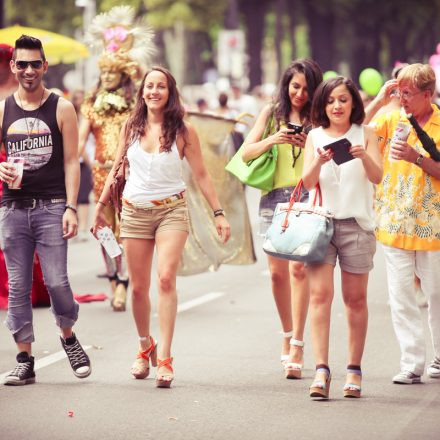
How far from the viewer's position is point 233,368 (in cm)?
837

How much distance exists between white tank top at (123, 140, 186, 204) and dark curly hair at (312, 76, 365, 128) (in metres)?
0.98

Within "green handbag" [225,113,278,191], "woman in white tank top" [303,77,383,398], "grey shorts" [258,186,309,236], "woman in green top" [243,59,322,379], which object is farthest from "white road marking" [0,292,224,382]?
"woman in white tank top" [303,77,383,398]

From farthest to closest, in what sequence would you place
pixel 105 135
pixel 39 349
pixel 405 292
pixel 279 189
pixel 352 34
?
pixel 352 34 < pixel 105 135 < pixel 39 349 < pixel 279 189 < pixel 405 292

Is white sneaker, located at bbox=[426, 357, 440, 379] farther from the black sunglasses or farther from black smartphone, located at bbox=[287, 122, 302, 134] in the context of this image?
the black sunglasses

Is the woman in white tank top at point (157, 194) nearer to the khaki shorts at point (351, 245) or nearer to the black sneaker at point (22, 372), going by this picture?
the black sneaker at point (22, 372)

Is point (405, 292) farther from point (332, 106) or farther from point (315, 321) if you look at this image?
point (332, 106)

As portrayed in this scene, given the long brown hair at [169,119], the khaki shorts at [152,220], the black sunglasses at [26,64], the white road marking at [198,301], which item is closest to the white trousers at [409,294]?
the khaki shorts at [152,220]

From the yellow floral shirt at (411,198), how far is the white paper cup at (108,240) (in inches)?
62.7

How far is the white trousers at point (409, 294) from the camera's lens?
7734 mm

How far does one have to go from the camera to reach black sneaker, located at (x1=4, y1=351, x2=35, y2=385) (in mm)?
7746

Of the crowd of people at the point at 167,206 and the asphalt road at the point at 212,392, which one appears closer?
the asphalt road at the point at 212,392

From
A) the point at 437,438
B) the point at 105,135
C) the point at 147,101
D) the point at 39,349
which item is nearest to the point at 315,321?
the point at 437,438

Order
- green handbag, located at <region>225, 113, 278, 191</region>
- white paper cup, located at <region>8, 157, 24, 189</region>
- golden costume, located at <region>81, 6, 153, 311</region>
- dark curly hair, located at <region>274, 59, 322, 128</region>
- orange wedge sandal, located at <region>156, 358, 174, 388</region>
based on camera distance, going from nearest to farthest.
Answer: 1. white paper cup, located at <region>8, 157, 24, 189</region>
2. orange wedge sandal, located at <region>156, 358, 174, 388</region>
3. dark curly hair, located at <region>274, 59, 322, 128</region>
4. green handbag, located at <region>225, 113, 278, 191</region>
5. golden costume, located at <region>81, 6, 153, 311</region>

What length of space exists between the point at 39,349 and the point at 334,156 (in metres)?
3.06
